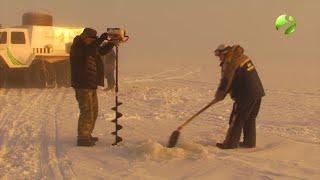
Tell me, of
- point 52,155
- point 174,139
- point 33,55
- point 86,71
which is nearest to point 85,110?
point 86,71

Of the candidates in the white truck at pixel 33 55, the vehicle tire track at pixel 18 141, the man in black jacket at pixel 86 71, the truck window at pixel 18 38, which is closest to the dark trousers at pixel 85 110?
the man in black jacket at pixel 86 71

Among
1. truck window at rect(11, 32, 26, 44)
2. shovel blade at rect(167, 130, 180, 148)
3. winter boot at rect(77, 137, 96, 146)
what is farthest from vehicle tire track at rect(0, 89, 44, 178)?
truck window at rect(11, 32, 26, 44)

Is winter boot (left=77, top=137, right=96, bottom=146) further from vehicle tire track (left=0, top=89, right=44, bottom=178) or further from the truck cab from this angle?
the truck cab

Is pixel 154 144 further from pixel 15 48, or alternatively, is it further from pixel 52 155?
pixel 15 48

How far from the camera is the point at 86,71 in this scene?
25.4ft

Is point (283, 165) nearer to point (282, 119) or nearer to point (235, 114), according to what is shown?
point (235, 114)

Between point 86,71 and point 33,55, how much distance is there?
12.0 m

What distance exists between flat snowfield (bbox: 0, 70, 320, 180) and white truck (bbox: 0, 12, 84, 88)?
4.98m

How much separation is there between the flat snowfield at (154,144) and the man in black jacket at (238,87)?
0.34 meters

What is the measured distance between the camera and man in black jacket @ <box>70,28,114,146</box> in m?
7.68

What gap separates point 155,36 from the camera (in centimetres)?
7612

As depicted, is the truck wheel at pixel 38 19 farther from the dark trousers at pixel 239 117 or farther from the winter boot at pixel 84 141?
the dark trousers at pixel 239 117

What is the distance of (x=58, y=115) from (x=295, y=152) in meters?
5.96

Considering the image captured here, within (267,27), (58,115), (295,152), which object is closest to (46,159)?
(295,152)
